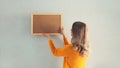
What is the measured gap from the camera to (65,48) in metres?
1.87

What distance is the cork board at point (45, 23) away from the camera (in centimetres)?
201

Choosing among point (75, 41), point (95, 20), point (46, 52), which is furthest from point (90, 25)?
point (46, 52)

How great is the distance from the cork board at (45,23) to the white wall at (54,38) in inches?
3.3

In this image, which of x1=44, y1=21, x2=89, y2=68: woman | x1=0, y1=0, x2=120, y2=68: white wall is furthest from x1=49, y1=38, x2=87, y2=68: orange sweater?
x1=0, y1=0, x2=120, y2=68: white wall

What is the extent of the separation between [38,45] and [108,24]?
0.72 m

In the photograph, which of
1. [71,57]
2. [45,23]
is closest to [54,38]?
[45,23]

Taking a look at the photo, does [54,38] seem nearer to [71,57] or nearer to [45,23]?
[45,23]

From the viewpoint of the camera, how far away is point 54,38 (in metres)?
2.09

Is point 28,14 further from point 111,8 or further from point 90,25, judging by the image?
Result: point 111,8

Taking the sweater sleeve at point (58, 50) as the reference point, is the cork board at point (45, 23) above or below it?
above

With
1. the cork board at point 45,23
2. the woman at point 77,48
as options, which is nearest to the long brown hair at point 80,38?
the woman at point 77,48

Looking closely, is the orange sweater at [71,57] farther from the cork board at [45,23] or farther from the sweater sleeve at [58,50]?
the cork board at [45,23]

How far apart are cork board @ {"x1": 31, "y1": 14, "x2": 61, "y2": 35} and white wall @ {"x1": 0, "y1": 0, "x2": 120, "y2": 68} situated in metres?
0.08

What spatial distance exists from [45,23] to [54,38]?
182 mm
